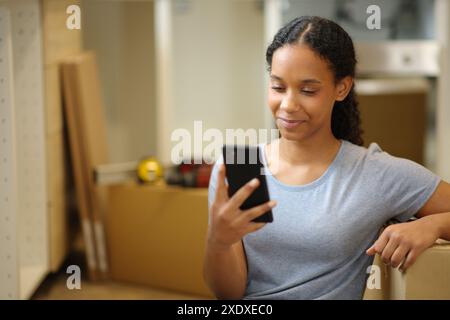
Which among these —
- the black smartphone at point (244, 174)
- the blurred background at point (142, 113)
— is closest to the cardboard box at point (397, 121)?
the blurred background at point (142, 113)

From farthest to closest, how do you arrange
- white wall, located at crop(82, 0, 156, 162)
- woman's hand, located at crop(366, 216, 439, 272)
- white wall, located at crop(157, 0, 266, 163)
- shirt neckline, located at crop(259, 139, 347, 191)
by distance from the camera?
white wall, located at crop(82, 0, 156, 162) → white wall, located at crop(157, 0, 266, 163) → shirt neckline, located at crop(259, 139, 347, 191) → woman's hand, located at crop(366, 216, 439, 272)

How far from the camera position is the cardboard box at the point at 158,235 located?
7.75 feet

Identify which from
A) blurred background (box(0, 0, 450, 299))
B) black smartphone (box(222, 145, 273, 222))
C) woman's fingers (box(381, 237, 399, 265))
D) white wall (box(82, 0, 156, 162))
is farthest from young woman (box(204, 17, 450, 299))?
white wall (box(82, 0, 156, 162))

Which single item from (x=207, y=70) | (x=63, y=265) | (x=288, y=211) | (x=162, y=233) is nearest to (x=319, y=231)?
(x=288, y=211)

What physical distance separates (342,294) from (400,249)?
0.48 feet

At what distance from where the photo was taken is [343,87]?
1.18 metres

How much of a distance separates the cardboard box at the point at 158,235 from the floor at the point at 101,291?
0.04m

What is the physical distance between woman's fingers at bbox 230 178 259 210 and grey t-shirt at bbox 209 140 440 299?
0.20m

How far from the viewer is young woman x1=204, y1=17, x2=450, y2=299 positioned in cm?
111

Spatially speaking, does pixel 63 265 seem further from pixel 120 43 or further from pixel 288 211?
pixel 288 211

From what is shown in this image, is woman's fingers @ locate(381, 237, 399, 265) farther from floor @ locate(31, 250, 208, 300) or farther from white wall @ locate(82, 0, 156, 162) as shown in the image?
white wall @ locate(82, 0, 156, 162)

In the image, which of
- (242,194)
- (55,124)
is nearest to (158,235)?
(55,124)

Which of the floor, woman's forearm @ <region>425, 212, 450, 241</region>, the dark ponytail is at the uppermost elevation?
the dark ponytail

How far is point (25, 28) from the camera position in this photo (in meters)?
2.23
